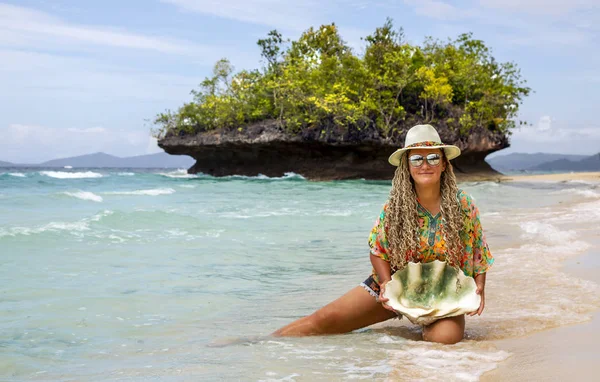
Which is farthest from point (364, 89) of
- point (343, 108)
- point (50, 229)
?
point (50, 229)

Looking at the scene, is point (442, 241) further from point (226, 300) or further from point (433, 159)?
point (226, 300)

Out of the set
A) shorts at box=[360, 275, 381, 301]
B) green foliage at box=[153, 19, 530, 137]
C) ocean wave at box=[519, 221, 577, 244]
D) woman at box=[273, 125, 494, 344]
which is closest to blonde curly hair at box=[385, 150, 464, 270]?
woman at box=[273, 125, 494, 344]

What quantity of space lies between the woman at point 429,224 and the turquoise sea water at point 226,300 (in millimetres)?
424

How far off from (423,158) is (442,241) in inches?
21.3

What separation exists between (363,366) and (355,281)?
9.91 ft

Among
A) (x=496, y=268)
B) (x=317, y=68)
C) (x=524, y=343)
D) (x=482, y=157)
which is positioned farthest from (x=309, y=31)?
(x=524, y=343)

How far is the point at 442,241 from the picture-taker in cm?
382

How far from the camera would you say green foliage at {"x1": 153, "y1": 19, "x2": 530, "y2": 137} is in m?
35.0

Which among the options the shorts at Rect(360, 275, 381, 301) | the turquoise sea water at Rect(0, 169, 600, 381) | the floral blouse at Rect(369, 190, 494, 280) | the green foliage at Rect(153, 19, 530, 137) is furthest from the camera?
the green foliage at Rect(153, 19, 530, 137)

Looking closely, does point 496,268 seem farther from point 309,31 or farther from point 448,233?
point 309,31

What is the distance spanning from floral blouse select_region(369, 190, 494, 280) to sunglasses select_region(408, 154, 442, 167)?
0.91 ft

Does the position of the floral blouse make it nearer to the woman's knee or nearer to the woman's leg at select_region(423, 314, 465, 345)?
the woman's leg at select_region(423, 314, 465, 345)

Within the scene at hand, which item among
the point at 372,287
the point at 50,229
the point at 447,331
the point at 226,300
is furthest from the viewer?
the point at 50,229

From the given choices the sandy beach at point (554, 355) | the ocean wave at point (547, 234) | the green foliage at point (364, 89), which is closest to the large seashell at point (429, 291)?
the sandy beach at point (554, 355)
